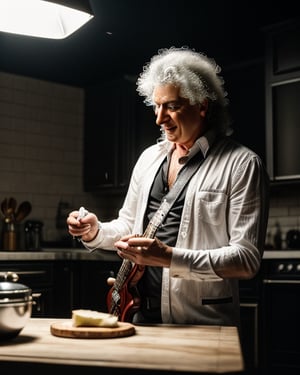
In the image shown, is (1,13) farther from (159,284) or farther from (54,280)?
(54,280)

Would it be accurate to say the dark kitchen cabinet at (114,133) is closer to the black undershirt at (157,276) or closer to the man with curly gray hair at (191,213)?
the man with curly gray hair at (191,213)

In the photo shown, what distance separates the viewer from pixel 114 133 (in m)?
5.19

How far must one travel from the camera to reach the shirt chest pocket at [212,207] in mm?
2037

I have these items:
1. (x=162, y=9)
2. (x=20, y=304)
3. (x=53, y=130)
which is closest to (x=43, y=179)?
(x=53, y=130)

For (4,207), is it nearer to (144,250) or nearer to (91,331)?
(144,250)

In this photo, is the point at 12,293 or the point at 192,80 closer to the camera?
the point at 12,293

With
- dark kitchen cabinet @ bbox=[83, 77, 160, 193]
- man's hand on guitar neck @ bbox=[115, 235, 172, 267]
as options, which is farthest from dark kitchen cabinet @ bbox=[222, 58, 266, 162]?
man's hand on guitar neck @ bbox=[115, 235, 172, 267]

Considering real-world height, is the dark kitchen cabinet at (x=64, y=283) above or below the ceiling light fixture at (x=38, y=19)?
below

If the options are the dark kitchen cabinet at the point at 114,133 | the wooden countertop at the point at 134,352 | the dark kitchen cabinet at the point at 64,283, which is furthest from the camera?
the dark kitchen cabinet at the point at 114,133

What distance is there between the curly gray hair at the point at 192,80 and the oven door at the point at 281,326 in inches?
66.2

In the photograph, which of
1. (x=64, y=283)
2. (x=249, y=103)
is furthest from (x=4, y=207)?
(x=249, y=103)

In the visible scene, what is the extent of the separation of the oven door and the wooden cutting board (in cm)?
228

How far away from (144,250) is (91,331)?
0.31 metres

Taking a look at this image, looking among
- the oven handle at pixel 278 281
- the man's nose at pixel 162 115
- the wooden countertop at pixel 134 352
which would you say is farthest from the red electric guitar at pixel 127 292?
the oven handle at pixel 278 281
